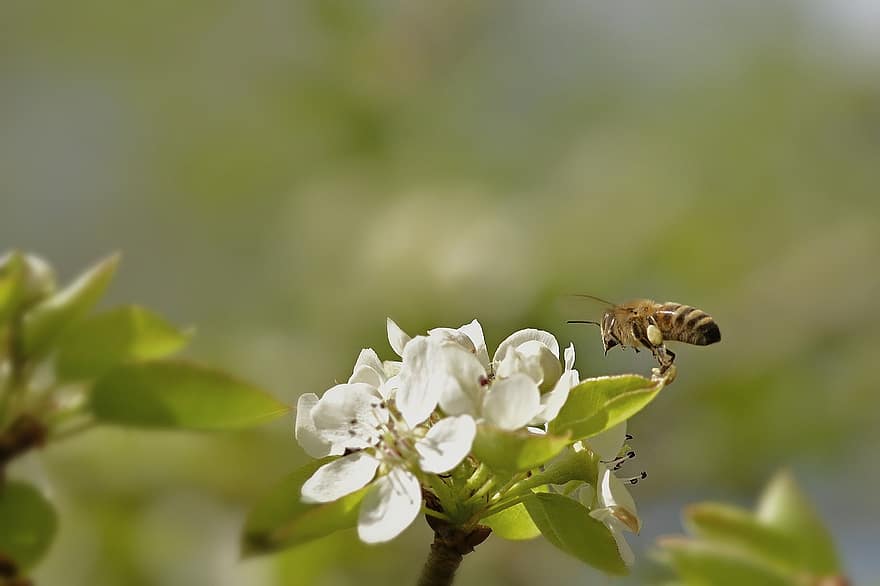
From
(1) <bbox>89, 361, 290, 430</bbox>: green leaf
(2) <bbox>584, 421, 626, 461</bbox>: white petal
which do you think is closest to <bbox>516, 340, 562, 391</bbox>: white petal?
(2) <bbox>584, 421, 626, 461</bbox>: white petal

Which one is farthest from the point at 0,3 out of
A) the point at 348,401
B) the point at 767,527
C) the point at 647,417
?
the point at 767,527

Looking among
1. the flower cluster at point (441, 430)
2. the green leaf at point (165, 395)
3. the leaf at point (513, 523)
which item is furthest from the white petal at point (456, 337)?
the green leaf at point (165, 395)

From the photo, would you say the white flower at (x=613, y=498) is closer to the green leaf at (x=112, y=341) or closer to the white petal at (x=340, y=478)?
the white petal at (x=340, y=478)

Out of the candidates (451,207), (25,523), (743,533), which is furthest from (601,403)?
(451,207)

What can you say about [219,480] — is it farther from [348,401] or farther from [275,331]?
[348,401]

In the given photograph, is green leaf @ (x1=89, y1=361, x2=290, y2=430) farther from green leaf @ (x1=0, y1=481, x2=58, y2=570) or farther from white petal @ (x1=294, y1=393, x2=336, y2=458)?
white petal @ (x1=294, y1=393, x2=336, y2=458)

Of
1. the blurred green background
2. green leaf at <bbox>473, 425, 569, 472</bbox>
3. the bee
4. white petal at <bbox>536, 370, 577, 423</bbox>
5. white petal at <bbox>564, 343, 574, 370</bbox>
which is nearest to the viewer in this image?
green leaf at <bbox>473, 425, 569, 472</bbox>
